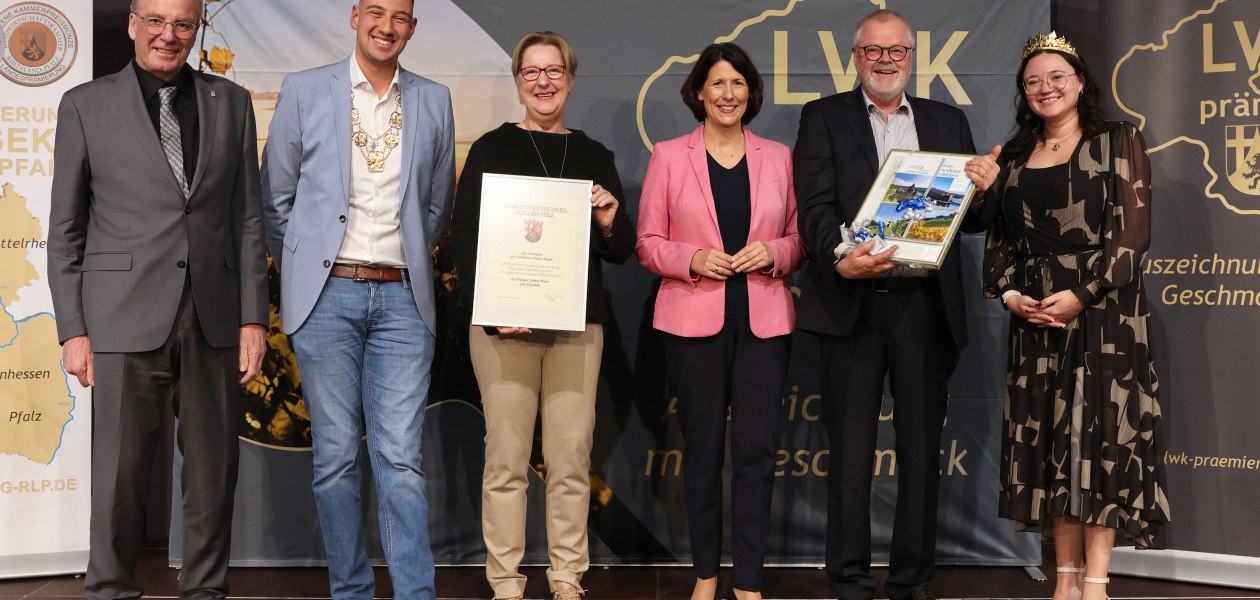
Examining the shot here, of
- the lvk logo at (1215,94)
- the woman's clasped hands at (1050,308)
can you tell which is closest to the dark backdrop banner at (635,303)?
the lvk logo at (1215,94)

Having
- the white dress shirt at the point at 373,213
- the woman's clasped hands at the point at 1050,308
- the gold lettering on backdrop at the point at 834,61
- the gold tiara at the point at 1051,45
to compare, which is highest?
the gold lettering on backdrop at the point at 834,61

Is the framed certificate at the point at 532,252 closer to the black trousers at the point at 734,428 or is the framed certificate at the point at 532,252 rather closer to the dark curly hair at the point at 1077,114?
the black trousers at the point at 734,428

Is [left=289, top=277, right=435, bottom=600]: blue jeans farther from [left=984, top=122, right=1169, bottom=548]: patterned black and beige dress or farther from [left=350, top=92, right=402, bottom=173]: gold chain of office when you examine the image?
[left=984, top=122, right=1169, bottom=548]: patterned black and beige dress

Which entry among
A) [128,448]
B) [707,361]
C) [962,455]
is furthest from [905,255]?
[128,448]

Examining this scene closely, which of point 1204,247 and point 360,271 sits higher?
point 1204,247

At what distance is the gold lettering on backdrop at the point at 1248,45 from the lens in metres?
3.66

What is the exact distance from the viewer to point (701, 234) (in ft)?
10.1

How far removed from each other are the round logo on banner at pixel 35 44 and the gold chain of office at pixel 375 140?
1549mm

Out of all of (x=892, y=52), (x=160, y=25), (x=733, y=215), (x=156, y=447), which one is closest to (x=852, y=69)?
(x=892, y=52)

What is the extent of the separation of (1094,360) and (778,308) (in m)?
0.96

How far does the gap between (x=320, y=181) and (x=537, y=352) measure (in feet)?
2.74

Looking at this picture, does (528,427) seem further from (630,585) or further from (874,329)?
(874,329)

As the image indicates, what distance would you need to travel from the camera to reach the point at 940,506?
392cm

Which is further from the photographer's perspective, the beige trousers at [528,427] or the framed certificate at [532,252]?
the beige trousers at [528,427]
